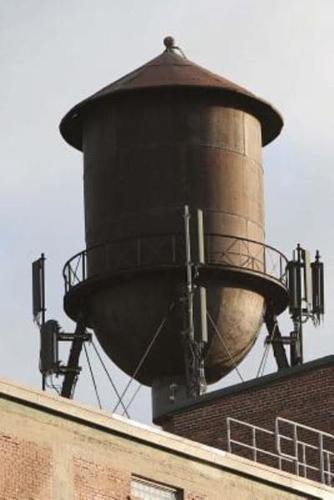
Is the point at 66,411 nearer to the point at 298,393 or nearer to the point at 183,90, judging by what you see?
the point at 298,393

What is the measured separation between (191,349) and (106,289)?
2397 millimetres

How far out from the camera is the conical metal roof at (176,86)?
58.9 m

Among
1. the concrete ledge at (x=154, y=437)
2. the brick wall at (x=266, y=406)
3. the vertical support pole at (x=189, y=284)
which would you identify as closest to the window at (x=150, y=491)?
the concrete ledge at (x=154, y=437)

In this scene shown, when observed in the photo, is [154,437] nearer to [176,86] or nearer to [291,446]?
[291,446]

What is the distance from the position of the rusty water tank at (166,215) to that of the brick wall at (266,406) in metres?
2.37

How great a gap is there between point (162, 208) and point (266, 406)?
18.2ft

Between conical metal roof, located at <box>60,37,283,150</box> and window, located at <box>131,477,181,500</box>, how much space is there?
15248mm

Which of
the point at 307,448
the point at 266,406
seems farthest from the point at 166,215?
the point at 307,448

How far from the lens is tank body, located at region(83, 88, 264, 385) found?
57750 millimetres

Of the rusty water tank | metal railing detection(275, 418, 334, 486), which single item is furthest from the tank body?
metal railing detection(275, 418, 334, 486)

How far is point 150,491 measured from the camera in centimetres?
4494

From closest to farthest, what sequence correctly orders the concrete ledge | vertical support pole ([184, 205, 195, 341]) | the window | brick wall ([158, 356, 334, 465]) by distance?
1. the concrete ledge
2. the window
3. brick wall ([158, 356, 334, 465])
4. vertical support pole ([184, 205, 195, 341])

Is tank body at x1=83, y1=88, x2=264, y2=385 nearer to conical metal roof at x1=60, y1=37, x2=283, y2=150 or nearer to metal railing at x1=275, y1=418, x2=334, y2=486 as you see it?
conical metal roof at x1=60, y1=37, x2=283, y2=150

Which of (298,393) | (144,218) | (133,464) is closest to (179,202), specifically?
(144,218)
